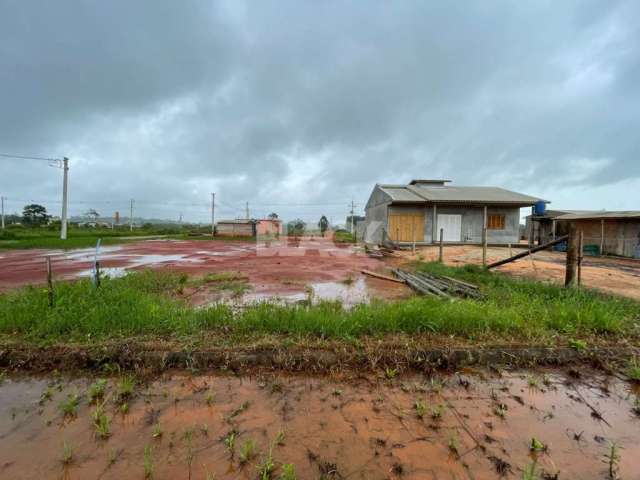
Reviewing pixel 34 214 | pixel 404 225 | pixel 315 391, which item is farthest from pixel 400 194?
pixel 34 214

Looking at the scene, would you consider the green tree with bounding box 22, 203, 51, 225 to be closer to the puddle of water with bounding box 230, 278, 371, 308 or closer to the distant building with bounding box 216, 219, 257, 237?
the distant building with bounding box 216, 219, 257, 237

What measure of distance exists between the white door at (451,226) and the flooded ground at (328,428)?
651 inches

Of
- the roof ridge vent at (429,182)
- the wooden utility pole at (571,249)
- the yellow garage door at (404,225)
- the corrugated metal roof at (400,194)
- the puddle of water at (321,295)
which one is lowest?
the puddle of water at (321,295)

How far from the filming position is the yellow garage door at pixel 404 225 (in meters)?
18.1

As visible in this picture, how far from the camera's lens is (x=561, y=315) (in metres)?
3.60

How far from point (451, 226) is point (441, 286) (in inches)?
535

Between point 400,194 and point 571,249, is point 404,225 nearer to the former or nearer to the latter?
point 400,194

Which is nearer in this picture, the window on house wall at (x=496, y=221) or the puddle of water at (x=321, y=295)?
the puddle of water at (x=321, y=295)

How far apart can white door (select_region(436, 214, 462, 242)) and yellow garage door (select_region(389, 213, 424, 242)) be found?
1.26 meters

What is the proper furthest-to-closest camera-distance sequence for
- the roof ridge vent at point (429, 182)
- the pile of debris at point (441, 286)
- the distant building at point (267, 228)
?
the distant building at point (267, 228) < the roof ridge vent at point (429, 182) < the pile of debris at point (441, 286)

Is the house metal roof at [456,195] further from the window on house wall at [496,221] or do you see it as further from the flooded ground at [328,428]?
the flooded ground at [328,428]

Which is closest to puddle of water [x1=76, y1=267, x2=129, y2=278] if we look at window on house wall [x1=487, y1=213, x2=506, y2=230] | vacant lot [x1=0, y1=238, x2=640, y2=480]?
vacant lot [x1=0, y1=238, x2=640, y2=480]

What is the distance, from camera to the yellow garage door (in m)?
18.1

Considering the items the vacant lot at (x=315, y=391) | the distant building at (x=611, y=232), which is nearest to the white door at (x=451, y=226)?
the distant building at (x=611, y=232)
